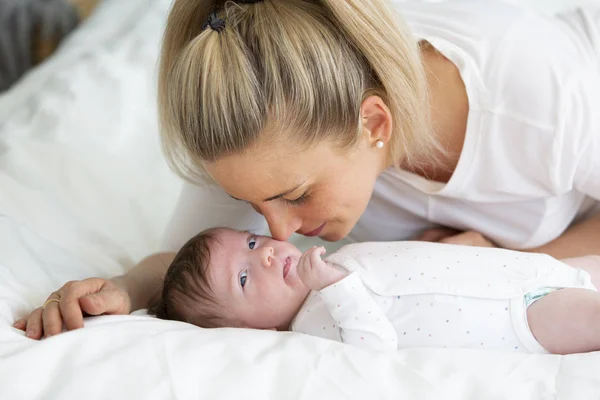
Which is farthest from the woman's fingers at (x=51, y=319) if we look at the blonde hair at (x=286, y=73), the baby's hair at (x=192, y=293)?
the blonde hair at (x=286, y=73)

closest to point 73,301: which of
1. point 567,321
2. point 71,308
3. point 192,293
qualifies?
point 71,308

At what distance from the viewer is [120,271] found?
4.77 ft

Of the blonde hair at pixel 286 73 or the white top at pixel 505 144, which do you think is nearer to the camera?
the blonde hair at pixel 286 73

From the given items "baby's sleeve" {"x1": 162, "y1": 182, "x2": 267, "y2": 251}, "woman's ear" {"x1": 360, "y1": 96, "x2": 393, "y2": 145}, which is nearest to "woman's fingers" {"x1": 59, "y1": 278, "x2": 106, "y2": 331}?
"baby's sleeve" {"x1": 162, "y1": 182, "x2": 267, "y2": 251}

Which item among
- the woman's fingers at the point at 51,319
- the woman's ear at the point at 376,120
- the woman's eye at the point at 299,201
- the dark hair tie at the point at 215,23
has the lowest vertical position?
the woman's fingers at the point at 51,319

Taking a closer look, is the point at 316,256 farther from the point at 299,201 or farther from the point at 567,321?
the point at 567,321

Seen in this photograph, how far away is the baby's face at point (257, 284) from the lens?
1.20 metres

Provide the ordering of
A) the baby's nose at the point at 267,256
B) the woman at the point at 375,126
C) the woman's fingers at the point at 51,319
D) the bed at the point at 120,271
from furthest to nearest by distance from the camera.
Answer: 1. the baby's nose at the point at 267,256
2. the woman at the point at 375,126
3. the woman's fingers at the point at 51,319
4. the bed at the point at 120,271

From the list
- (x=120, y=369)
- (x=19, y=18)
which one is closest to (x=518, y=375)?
(x=120, y=369)

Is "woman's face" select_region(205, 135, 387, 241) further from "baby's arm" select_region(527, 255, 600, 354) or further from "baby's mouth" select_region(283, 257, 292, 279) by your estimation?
"baby's arm" select_region(527, 255, 600, 354)

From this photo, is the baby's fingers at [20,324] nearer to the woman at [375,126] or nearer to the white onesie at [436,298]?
the woman at [375,126]

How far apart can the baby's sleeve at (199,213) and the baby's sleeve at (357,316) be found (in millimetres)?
474

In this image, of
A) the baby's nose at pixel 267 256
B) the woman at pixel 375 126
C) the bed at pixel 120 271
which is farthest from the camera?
the baby's nose at pixel 267 256

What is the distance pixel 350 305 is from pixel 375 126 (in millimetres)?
344
